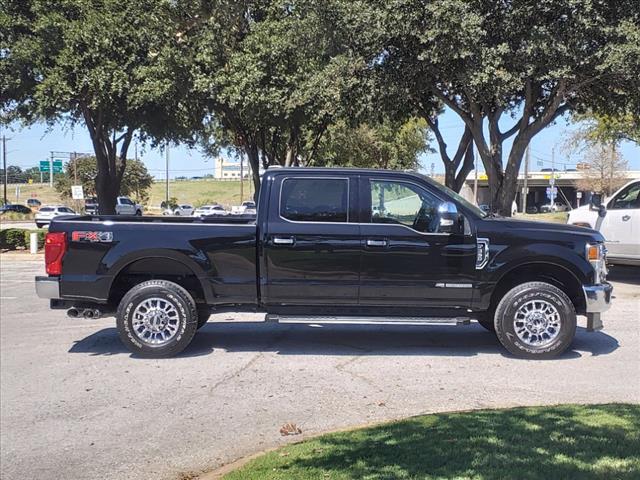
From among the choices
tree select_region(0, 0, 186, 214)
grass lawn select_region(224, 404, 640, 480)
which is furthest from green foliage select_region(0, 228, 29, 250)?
grass lawn select_region(224, 404, 640, 480)

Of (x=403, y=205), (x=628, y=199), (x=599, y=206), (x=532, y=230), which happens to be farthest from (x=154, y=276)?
(x=628, y=199)

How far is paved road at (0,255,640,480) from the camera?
467 cm

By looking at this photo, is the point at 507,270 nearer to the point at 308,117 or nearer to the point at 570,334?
the point at 570,334

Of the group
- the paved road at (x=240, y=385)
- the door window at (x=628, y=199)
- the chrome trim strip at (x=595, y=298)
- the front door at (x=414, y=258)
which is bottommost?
the paved road at (x=240, y=385)

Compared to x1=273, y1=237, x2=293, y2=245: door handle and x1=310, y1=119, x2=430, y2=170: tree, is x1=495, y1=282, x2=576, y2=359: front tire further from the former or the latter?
x1=310, y1=119, x2=430, y2=170: tree

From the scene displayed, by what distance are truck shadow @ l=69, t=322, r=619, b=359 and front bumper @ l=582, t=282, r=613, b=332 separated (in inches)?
19.4

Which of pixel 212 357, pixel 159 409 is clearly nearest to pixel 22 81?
pixel 212 357

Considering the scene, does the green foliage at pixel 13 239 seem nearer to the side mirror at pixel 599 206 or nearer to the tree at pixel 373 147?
the tree at pixel 373 147

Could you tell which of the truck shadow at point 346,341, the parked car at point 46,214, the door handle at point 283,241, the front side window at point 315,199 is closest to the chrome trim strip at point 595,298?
the truck shadow at point 346,341

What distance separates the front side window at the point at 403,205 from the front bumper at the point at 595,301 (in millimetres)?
1862

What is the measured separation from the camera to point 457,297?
22.5 feet

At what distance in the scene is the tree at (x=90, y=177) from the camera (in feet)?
230

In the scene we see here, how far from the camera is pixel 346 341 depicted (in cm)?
776

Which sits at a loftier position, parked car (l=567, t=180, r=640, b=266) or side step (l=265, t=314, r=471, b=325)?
parked car (l=567, t=180, r=640, b=266)
